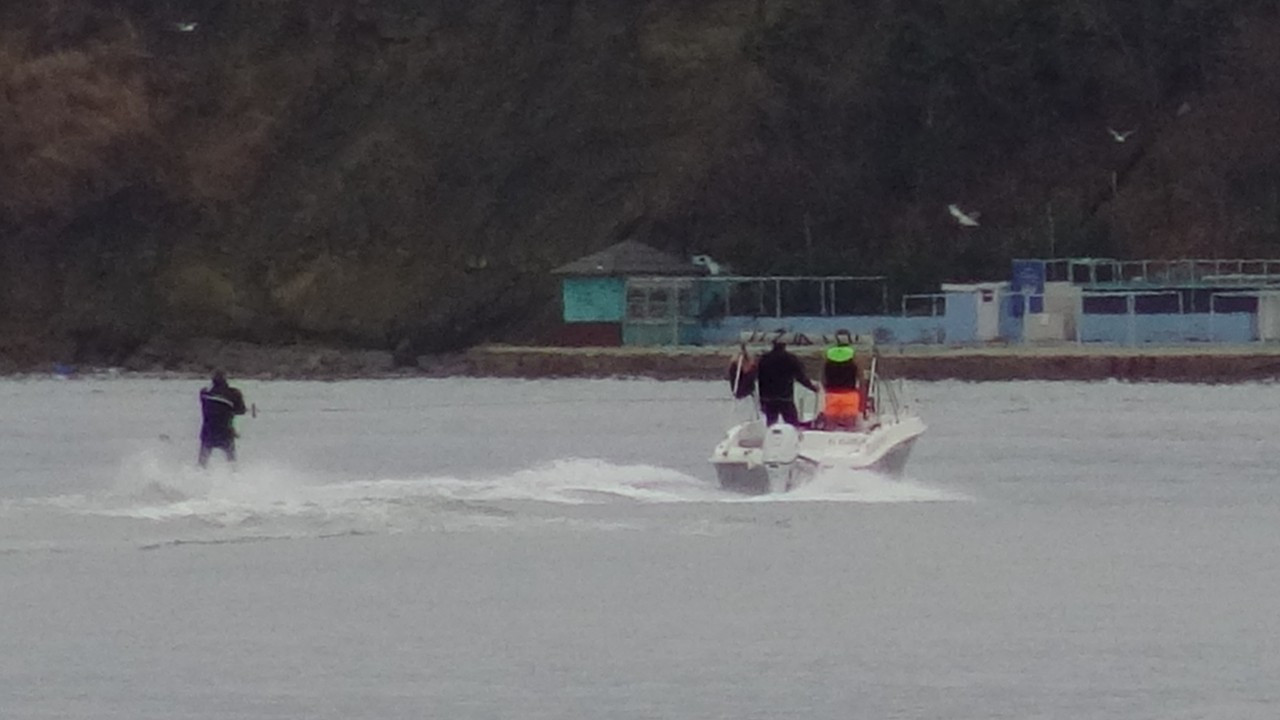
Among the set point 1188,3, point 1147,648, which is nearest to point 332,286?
point 1188,3

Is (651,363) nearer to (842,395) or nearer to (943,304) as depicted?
(943,304)

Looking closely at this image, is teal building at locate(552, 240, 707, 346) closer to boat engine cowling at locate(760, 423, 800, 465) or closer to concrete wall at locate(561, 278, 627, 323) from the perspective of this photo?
concrete wall at locate(561, 278, 627, 323)

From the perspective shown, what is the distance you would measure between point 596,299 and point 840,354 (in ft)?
152

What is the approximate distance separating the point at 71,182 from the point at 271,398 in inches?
922

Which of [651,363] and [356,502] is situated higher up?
[651,363]

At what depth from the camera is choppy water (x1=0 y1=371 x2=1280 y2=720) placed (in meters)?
18.9

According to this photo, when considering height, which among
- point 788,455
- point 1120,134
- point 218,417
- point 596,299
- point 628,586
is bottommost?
point 628,586

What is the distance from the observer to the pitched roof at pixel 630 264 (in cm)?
7444

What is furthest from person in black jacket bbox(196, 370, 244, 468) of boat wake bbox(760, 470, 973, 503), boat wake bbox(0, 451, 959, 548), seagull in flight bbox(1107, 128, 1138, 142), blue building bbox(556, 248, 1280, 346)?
seagull in flight bbox(1107, 128, 1138, 142)

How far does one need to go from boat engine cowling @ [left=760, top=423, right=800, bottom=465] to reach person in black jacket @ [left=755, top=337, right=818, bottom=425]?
533mm

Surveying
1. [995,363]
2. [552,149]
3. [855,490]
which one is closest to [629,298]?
[552,149]

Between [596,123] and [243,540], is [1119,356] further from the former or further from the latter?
[243,540]

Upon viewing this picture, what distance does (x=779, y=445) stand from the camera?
1103 inches

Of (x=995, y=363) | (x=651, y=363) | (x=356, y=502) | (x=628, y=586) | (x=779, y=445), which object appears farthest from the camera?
(x=651, y=363)
